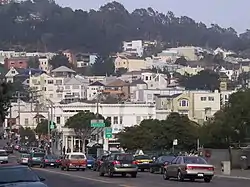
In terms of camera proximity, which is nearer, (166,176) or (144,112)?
(166,176)

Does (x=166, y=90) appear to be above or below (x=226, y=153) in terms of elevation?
above

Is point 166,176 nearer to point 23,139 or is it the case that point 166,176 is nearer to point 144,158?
point 144,158

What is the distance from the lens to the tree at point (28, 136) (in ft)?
511

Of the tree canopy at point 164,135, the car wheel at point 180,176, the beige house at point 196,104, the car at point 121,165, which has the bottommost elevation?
the car wheel at point 180,176

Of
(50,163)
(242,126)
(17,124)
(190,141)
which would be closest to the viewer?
(242,126)

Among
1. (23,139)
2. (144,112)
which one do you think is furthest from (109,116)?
(23,139)

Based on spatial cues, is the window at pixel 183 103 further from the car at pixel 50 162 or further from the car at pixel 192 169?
the car at pixel 192 169

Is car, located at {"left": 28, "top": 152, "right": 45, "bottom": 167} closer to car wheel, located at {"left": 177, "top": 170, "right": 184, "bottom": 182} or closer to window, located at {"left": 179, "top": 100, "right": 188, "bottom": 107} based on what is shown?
car wheel, located at {"left": 177, "top": 170, "right": 184, "bottom": 182}

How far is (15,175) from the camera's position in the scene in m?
22.2

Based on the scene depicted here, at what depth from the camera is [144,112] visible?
435 ft

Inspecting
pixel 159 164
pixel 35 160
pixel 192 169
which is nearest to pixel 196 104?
pixel 35 160

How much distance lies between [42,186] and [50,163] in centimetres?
5104

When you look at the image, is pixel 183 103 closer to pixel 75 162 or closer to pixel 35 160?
pixel 35 160

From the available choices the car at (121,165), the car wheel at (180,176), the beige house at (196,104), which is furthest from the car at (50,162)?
the beige house at (196,104)
